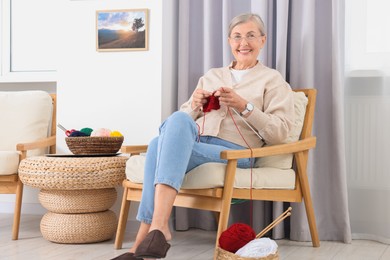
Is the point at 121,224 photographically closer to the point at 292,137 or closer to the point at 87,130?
the point at 87,130

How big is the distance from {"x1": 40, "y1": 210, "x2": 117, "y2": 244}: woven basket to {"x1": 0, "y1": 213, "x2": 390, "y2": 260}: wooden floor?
3 cm

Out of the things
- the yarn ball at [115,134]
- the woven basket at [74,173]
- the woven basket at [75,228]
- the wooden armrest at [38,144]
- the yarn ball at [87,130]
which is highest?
the yarn ball at [87,130]

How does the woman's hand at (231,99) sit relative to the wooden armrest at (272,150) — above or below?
above

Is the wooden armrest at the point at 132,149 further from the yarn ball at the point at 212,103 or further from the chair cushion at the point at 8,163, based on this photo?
the chair cushion at the point at 8,163

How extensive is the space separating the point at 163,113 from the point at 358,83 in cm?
102

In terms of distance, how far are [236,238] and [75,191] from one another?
98 centimetres

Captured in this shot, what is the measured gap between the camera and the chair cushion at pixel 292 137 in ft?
8.75

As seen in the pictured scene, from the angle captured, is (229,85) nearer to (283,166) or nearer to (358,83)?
(283,166)

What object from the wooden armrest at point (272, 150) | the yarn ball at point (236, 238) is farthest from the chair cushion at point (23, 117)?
the yarn ball at point (236, 238)

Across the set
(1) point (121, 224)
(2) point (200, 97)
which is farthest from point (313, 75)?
(1) point (121, 224)

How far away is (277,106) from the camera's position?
8.67 feet

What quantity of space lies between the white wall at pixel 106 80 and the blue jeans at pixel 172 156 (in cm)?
74

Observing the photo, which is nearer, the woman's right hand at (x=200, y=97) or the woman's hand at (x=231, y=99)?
the woman's hand at (x=231, y=99)

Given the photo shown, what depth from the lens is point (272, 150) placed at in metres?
2.46
